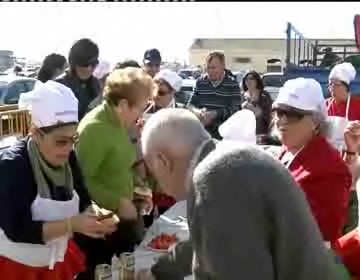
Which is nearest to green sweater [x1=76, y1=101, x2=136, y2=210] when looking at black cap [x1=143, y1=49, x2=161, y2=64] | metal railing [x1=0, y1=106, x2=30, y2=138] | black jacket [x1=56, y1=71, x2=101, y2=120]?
black jacket [x1=56, y1=71, x2=101, y2=120]

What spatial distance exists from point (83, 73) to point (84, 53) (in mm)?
147

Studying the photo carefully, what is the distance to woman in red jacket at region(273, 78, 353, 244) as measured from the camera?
2326mm

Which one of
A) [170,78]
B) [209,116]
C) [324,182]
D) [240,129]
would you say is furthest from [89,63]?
[324,182]

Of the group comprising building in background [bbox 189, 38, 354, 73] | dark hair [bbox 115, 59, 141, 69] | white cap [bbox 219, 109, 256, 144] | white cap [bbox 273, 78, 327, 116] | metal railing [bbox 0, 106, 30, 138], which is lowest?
building in background [bbox 189, 38, 354, 73]

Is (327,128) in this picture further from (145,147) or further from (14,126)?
(14,126)

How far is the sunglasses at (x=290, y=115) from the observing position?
8.51 feet

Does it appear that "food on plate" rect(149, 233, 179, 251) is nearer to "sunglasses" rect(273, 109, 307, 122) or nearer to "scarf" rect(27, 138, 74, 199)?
"scarf" rect(27, 138, 74, 199)

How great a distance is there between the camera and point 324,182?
236 cm

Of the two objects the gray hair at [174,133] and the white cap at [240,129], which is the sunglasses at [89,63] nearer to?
the white cap at [240,129]

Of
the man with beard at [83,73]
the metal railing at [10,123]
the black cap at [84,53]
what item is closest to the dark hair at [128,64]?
the man with beard at [83,73]

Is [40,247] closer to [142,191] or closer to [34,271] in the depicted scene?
[34,271]

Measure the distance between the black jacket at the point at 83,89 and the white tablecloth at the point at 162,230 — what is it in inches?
44.3

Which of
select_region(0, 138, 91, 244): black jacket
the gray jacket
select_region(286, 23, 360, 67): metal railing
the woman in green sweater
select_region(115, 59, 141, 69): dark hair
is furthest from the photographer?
select_region(286, 23, 360, 67): metal railing

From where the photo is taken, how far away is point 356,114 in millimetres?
4926
